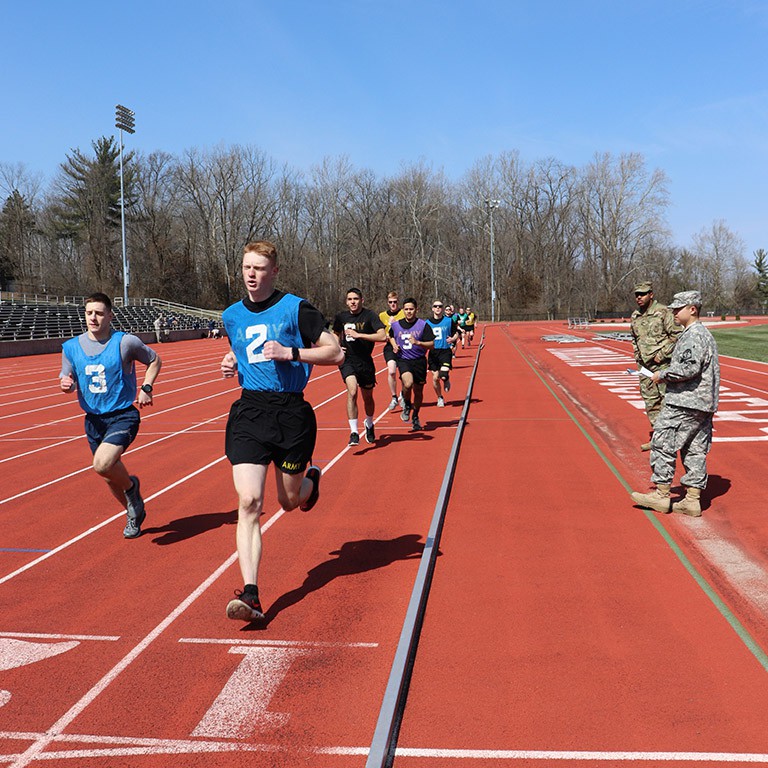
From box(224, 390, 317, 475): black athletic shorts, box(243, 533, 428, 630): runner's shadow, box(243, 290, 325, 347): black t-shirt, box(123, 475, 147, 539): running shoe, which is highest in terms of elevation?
box(243, 290, 325, 347): black t-shirt

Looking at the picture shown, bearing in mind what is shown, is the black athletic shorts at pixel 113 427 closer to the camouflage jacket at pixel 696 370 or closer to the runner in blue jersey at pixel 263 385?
the runner in blue jersey at pixel 263 385

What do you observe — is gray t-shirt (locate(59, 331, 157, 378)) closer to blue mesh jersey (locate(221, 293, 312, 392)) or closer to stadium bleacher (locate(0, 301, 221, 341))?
blue mesh jersey (locate(221, 293, 312, 392))

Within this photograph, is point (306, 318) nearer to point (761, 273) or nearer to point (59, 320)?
point (59, 320)

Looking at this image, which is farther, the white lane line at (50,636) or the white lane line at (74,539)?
the white lane line at (74,539)

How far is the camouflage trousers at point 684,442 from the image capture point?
6422 millimetres

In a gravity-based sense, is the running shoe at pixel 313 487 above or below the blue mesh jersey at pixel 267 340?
below

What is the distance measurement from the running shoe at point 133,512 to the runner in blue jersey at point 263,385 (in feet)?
7.44

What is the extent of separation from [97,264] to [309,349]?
73.9 m

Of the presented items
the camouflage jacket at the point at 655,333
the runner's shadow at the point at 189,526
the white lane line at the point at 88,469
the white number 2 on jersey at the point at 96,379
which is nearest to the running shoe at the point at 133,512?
the runner's shadow at the point at 189,526

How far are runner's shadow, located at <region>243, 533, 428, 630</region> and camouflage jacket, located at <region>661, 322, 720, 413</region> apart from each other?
8.54 feet

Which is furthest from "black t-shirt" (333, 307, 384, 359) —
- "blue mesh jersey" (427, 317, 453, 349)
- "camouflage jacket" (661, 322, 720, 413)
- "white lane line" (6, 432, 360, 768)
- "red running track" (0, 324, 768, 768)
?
"white lane line" (6, 432, 360, 768)

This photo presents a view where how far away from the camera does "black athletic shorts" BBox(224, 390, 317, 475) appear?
4453mm

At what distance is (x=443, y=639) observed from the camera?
4.18 metres

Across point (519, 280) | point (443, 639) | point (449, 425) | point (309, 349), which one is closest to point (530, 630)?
point (443, 639)
